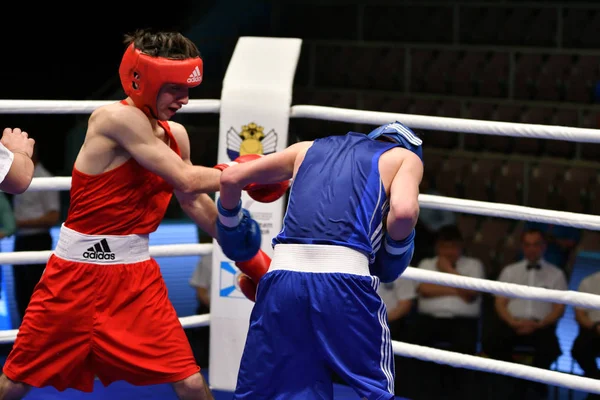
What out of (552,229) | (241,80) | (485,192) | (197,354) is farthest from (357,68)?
(241,80)

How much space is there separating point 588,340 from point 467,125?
1955mm

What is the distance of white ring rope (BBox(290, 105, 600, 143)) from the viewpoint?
2934mm

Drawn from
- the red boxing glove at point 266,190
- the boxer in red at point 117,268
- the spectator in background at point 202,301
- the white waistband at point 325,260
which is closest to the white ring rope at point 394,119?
the boxer in red at point 117,268

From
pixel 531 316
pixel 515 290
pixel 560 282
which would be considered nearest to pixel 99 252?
pixel 515 290

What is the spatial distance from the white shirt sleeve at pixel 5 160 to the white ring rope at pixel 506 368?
5.07 feet

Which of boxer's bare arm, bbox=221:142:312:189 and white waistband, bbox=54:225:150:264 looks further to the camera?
white waistband, bbox=54:225:150:264

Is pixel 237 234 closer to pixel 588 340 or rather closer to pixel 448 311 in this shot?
pixel 448 311

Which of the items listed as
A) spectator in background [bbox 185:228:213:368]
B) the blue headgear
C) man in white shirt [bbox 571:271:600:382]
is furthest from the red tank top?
man in white shirt [bbox 571:271:600:382]

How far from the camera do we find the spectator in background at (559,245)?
5070mm

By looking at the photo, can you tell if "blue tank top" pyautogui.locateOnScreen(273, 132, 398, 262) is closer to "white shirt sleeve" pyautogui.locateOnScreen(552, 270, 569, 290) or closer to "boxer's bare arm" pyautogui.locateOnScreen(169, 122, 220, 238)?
"boxer's bare arm" pyautogui.locateOnScreen(169, 122, 220, 238)

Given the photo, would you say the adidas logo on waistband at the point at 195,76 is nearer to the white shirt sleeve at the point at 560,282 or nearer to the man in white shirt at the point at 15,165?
the man in white shirt at the point at 15,165

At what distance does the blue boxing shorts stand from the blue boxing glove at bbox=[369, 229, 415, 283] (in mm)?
94

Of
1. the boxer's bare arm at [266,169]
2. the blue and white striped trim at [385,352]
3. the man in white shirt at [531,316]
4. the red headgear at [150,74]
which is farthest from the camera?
the man in white shirt at [531,316]

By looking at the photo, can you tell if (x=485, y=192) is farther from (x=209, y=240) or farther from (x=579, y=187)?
(x=209, y=240)
